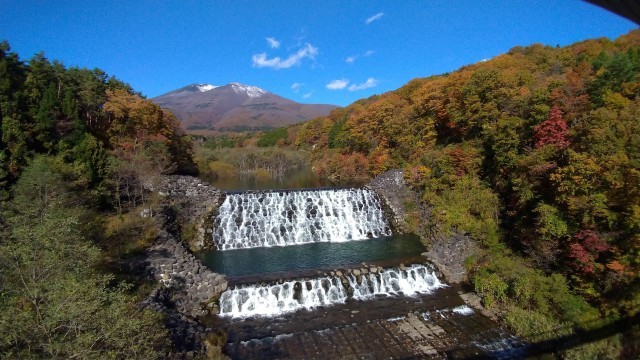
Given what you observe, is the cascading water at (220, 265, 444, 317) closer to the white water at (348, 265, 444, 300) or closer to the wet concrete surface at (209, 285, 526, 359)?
the white water at (348, 265, 444, 300)

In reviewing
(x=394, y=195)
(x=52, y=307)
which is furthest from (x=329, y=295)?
(x=394, y=195)

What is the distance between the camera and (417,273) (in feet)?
49.1

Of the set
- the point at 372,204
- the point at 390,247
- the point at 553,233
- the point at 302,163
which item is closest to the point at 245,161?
the point at 302,163

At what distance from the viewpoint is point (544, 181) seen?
14.6 m

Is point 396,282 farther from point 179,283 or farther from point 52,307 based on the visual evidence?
point 52,307

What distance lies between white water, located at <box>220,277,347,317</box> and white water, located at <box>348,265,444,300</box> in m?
0.73

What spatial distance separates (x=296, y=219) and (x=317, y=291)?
7.97 meters

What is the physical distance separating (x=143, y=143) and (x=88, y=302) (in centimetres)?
1895

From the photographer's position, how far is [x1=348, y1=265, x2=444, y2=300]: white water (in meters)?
13.9

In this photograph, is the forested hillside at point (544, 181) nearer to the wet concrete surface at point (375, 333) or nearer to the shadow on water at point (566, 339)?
the shadow on water at point (566, 339)

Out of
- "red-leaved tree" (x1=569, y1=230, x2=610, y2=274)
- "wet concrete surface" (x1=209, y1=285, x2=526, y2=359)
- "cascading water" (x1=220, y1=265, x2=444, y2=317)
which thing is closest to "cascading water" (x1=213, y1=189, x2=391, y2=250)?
"cascading water" (x1=220, y1=265, x2=444, y2=317)

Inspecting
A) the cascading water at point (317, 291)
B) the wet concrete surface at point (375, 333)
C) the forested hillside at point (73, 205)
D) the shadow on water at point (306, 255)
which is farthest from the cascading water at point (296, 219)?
the wet concrete surface at point (375, 333)

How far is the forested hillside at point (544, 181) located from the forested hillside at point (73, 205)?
458 inches

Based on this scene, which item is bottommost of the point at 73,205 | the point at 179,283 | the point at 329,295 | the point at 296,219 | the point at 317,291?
the point at 329,295
